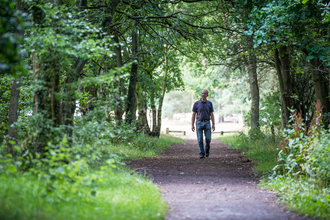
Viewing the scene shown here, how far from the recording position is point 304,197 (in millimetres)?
5070

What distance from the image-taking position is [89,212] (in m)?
3.77

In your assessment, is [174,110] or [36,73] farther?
[174,110]

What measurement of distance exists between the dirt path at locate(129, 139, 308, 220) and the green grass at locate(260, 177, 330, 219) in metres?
0.17

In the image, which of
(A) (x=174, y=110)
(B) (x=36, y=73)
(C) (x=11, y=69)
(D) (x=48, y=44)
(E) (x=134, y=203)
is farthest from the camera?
(A) (x=174, y=110)

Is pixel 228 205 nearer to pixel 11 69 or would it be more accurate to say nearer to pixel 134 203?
pixel 134 203

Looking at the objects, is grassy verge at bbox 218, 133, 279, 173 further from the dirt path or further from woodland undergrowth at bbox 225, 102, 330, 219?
woodland undergrowth at bbox 225, 102, 330, 219

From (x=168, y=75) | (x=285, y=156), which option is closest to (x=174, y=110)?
(x=168, y=75)

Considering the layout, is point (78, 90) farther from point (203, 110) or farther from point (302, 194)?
point (302, 194)

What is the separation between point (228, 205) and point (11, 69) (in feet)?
12.3

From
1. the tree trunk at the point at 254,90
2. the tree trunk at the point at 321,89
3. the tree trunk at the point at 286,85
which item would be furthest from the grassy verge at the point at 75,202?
the tree trunk at the point at 254,90

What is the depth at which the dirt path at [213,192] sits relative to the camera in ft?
15.1

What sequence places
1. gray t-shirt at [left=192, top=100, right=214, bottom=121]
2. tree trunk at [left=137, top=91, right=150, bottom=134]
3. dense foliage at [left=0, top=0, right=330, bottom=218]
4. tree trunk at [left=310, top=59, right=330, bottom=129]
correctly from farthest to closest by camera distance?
tree trunk at [left=137, top=91, right=150, bottom=134]
tree trunk at [left=310, top=59, right=330, bottom=129]
gray t-shirt at [left=192, top=100, right=214, bottom=121]
dense foliage at [left=0, top=0, right=330, bottom=218]

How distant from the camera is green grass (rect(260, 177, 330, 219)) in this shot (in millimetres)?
4625

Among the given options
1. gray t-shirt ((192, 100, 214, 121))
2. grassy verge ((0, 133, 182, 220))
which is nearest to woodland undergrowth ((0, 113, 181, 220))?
grassy verge ((0, 133, 182, 220))
